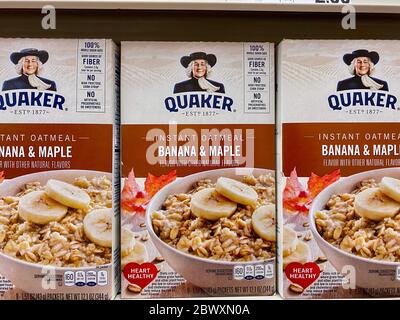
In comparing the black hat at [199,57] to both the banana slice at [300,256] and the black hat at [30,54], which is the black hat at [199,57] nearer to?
the black hat at [30,54]

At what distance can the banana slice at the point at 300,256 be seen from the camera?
100 centimetres

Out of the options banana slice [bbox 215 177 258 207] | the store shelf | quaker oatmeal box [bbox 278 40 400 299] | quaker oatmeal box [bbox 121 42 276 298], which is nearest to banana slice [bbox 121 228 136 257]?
quaker oatmeal box [bbox 121 42 276 298]

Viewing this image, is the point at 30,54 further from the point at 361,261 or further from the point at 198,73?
the point at 361,261

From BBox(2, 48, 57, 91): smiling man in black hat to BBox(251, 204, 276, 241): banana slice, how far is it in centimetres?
55

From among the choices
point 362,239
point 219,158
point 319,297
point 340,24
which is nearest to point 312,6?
point 340,24

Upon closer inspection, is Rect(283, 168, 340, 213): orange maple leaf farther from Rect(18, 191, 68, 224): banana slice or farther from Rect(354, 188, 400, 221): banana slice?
Rect(18, 191, 68, 224): banana slice

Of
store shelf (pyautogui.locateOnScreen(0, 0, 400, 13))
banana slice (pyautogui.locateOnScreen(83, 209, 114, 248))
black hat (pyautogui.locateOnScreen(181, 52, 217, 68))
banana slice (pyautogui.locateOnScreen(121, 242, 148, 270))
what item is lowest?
banana slice (pyautogui.locateOnScreen(121, 242, 148, 270))

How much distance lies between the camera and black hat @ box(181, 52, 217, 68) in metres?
1.03

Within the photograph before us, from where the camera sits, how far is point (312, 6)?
3.20ft

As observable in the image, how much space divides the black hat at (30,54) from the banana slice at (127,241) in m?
0.43

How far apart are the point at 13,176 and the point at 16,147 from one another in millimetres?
66

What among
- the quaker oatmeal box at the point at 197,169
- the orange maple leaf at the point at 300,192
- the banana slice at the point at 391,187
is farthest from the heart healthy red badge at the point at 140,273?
the banana slice at the point at 391,187

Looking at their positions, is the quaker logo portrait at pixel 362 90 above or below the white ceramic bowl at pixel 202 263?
above

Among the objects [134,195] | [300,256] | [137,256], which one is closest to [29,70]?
[134,195]
